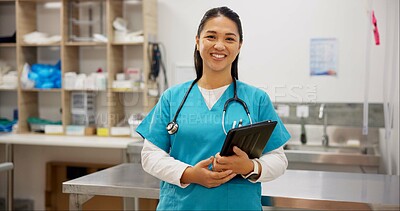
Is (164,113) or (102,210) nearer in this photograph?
(164,113)

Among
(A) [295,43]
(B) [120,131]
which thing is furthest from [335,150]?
(B) [120,131]

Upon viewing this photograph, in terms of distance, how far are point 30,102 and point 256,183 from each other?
2654mm

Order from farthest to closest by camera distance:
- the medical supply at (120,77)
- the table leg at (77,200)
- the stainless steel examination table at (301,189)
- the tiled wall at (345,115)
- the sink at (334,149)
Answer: the medical supply at (120,77), the tiled wall at (345,115), the sink at (334,149), the table leg at (77,200), the stainless steel examination table at (301,189)

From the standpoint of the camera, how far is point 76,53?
3439 millimetres

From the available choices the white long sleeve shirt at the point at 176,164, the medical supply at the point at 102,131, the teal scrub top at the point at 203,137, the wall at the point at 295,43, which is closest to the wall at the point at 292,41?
the wall at the point at 295,43

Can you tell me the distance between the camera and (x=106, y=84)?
3.23 meters

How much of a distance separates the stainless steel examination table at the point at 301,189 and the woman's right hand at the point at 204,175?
403 millimetres

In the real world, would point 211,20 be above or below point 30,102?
above

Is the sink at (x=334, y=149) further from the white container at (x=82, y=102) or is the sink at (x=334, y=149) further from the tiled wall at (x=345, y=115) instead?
the white container at (x=82, y=102)

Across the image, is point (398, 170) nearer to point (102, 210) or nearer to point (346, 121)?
point (346, 121)

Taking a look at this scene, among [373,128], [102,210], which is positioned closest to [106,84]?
[102,210]

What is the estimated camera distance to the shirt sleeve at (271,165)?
122 centimetres

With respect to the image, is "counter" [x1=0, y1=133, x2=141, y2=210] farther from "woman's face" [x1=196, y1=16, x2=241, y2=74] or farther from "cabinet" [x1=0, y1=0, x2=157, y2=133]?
"woman's face" [x1=196, y1=16, x2=241, y2=74]

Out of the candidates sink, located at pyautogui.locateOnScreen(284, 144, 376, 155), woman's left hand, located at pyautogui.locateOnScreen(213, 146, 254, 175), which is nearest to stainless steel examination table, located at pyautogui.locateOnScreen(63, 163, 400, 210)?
woman's left hand, located at pyautogui.locateOnScreen(213, 146, 254, 175)
